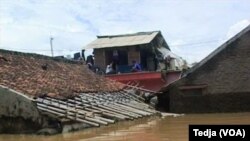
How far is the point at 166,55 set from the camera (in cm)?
3247

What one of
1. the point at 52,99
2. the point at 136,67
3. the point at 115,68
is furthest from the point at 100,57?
the point at 52,99

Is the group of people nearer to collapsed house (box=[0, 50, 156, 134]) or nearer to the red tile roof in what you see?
the red tile roof

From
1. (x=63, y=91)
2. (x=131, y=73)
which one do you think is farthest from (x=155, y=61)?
(x=63, y=91)

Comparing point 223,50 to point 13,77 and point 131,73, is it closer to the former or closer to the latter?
point 131,73

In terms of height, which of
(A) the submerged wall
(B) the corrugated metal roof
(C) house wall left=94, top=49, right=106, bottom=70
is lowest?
(A) the submerged wall

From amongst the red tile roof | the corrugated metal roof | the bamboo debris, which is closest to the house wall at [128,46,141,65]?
the corrugated metal roof

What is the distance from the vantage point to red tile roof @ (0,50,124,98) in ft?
51.1

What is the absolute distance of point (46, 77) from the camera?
60.0 feet

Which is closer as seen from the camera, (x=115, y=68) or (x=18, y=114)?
(x=18, y=114)

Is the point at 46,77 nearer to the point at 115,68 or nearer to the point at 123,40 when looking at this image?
the point at 115,68

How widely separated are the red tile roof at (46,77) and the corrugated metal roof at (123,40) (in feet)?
22.3

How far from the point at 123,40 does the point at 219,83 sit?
37.5 ft

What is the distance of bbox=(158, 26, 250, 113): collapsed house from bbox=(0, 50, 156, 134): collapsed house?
7.94 ft

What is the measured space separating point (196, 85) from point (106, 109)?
25.1ft
